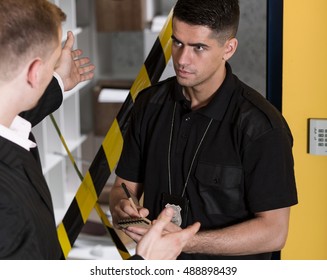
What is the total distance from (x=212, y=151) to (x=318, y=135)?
1.96 ft

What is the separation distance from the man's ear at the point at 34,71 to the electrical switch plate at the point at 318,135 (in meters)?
1.34

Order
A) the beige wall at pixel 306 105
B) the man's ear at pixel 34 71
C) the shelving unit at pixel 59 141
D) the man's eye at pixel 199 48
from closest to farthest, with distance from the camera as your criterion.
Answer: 1. the man's ear at pixel 34 71
2. the man's eye at pixel 199 48
3. the beige wall at pixel 306 105
4. the shelving unit at pixel 59 141

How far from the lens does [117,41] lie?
6227 mm

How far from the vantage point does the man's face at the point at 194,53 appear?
210 centimetres

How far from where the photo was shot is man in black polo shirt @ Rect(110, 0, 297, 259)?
203 cm

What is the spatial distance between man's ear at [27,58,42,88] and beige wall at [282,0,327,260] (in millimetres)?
1270

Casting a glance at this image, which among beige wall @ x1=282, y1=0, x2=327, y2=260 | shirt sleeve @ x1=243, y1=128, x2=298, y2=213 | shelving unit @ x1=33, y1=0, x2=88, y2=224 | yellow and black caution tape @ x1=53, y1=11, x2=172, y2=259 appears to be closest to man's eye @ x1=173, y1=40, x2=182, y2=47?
shirt sleeve @ x1=243, y1=128, x2=298, y2=213

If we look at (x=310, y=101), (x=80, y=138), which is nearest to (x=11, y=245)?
(x=310, y=101)

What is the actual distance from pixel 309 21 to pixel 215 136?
67 cm

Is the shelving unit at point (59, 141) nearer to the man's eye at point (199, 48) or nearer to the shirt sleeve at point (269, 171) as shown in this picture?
the man's eye at point (199, 48)

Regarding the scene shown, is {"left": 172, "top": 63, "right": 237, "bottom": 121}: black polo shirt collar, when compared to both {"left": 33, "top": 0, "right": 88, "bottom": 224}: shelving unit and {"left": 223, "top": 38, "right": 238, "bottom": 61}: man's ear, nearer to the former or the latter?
{"left": 223, "top": 38, "right": 238, "bottom": 61}: man's ear

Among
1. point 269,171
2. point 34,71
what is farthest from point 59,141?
point 34,71

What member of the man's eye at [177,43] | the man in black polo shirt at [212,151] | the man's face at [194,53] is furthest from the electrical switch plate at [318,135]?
the man's eye at [177,43]
